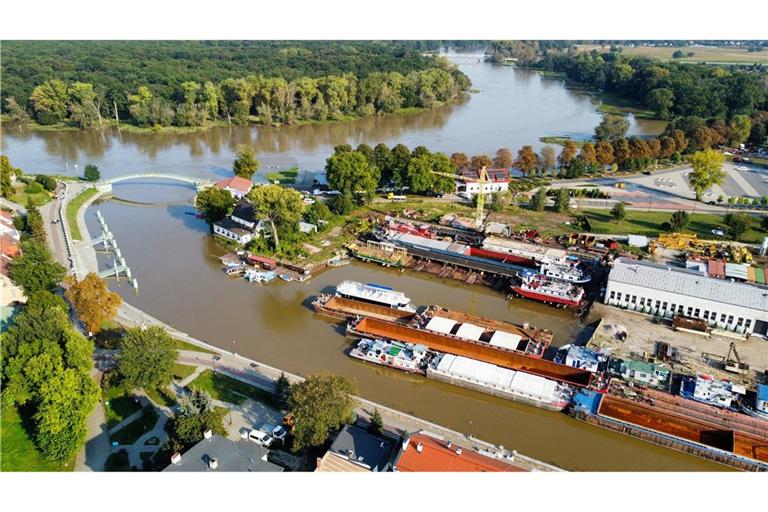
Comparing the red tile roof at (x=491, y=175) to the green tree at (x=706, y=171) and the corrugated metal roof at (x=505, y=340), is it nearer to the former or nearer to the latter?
the green tree at (x=706, y=171)

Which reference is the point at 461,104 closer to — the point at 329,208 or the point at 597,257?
the point at 329,208

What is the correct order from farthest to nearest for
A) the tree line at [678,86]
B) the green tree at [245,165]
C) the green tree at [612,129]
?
1. the tree line at [678,86]
2. the green tree at [612,129]
3. the green tree at [245,165]

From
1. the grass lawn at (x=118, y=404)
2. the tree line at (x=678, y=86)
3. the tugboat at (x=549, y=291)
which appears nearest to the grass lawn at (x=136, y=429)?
the grass lawn at (x=118, y=404)

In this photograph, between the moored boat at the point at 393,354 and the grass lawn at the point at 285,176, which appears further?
the grass lawn at the point at 285,176

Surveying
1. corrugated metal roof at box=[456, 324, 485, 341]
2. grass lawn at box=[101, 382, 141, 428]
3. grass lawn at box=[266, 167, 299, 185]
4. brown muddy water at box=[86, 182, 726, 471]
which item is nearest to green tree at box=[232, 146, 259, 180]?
grass lawn at box=[266, 167, 299, 185]

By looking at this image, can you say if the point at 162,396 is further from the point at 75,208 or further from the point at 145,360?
the point at 75,208

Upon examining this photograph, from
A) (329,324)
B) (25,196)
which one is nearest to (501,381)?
(329,324)
